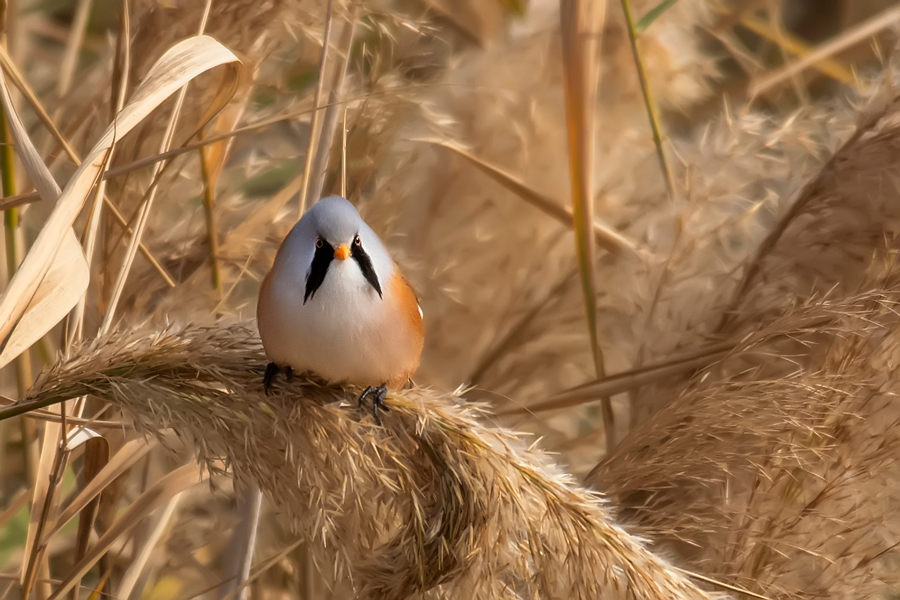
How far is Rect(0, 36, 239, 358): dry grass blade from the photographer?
3.40ft

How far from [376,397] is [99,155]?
1.55 ft

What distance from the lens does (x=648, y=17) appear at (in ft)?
5.54

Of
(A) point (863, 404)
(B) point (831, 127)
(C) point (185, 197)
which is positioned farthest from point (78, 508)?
(B) point (831, 127)

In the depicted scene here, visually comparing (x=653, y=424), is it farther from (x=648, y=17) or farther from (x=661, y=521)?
(x=648, y=17)

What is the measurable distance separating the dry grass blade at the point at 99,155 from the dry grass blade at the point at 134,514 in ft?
1.19

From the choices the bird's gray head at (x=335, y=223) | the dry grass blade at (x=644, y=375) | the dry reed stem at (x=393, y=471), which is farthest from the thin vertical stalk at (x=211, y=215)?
the dry grass blade at (x=644, y=375)

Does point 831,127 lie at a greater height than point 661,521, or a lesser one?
greater

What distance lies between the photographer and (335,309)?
1.37 metres

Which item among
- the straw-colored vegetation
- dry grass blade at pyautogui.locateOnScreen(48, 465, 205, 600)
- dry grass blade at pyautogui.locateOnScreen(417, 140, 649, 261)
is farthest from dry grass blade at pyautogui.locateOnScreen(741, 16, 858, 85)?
dry grass blade at pyautogui.locateOnScreen(48, 465, 205, 600)

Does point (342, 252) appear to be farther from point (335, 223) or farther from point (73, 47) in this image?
point (73, 47)

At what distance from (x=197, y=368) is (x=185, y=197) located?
32.3 inches

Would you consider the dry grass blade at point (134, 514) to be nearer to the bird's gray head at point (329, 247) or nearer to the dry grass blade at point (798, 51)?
the bird's gray head at point (329, 247)

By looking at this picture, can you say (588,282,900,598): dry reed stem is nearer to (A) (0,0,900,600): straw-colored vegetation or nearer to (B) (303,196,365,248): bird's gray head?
(A) (0,0,900,600): straw-colored vegetation

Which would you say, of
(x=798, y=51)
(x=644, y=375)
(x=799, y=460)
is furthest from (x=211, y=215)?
(x=798, y=51)
